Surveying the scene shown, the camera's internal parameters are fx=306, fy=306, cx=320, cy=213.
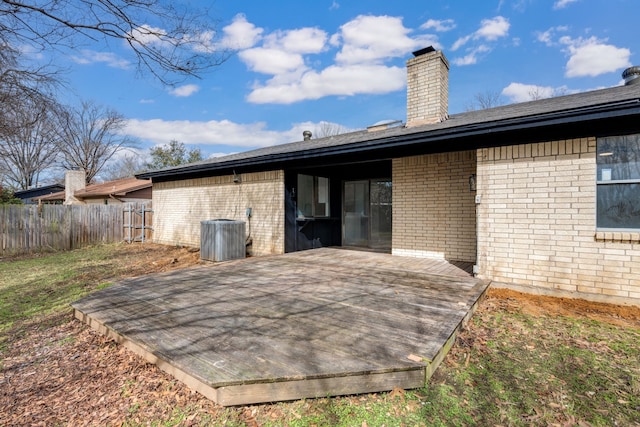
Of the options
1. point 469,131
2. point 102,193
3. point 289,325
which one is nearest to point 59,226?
point 102,193

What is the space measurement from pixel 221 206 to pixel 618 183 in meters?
8.65

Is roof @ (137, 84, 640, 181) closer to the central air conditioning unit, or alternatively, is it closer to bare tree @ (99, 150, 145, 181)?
the central air conditioning unit

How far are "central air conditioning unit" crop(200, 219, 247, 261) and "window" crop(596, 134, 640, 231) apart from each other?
Result: 6.72m

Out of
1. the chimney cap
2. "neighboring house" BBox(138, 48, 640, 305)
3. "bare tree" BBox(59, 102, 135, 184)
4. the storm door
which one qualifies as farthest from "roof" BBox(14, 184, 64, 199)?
the chimney cap

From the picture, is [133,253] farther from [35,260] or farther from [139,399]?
[139,399]

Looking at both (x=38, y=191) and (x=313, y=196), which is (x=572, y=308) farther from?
(x=38, y=191)

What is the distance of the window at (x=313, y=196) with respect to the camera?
27.5ft

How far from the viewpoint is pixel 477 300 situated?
381cm

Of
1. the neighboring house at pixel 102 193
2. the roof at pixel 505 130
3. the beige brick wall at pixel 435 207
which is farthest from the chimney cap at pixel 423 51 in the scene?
the neighboring house at pixel 102 193

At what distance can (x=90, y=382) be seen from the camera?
2.48 meters

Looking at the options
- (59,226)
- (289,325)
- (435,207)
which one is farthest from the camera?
(59,226)

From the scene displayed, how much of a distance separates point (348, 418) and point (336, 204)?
7625 mm

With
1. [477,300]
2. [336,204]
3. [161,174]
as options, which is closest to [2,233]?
[161,174]

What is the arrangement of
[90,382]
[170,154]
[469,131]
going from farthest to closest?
1. [170,154]
2. [469,131]
3. [90,382]
